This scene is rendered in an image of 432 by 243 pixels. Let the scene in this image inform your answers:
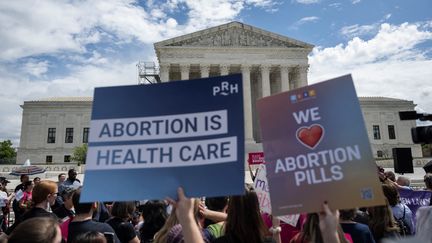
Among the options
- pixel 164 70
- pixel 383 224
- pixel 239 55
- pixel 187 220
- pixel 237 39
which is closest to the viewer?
pixel 187 220

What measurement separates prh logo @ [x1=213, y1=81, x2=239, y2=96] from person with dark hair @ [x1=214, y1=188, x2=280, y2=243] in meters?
0.99

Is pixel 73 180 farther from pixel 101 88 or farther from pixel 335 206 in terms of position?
pixel 335 206

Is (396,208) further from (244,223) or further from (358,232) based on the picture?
(244,223)

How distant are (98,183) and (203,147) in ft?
2.93

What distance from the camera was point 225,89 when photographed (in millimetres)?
2885

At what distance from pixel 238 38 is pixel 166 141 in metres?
47.8

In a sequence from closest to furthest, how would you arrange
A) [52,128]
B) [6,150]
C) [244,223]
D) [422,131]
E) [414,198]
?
[244,223]
[422,131]
[414,198]
[52,128]
[6,150]

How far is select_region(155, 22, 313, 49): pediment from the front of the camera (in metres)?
48.5

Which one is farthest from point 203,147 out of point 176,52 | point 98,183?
point 176,52

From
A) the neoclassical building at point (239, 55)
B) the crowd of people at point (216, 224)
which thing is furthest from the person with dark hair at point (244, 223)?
the neoclassical building at point (239, 55)

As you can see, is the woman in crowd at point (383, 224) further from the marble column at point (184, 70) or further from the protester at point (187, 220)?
the marble column at point (184, 70)

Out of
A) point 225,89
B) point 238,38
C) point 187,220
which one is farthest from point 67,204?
point 238,38

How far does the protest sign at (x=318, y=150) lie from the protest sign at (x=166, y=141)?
27cm

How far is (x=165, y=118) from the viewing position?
2.94 meters
